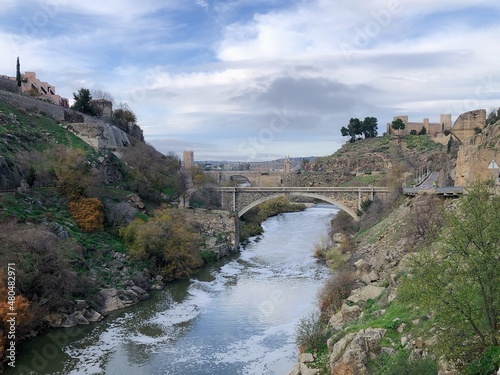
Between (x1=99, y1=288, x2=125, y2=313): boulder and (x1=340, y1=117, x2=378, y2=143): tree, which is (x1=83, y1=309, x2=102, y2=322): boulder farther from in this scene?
(x1=340, y1=117, x2=378, y2=143): tree

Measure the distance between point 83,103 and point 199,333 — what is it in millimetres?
33968

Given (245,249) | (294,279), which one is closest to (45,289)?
(294,279)

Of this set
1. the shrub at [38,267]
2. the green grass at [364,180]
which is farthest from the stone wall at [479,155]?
the green grass at [364,180]

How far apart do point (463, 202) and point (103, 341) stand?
522 inches

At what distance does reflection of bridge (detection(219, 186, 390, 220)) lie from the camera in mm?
35938

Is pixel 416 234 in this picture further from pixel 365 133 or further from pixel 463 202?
pixel 365 133

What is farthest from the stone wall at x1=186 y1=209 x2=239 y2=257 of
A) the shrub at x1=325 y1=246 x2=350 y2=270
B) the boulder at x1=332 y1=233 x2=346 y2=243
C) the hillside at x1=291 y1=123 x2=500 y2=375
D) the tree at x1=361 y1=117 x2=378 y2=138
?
the tree at x1=361 y1=117 x2=378 y2=138

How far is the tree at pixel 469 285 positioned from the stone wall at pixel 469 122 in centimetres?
3111

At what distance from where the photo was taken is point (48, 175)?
87.1 feet

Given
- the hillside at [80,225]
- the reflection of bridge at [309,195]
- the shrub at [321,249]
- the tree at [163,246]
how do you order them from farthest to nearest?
the reflection of bridge at [309,195]
the shrub at [321,249]
the tree at [163,246]
the hillside at [80,225]

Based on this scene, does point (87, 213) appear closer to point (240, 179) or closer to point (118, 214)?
point (118, 214)

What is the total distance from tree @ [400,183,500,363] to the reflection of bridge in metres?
28.3

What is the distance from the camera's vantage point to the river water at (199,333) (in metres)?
14.5

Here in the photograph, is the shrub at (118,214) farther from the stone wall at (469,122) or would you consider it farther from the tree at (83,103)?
the stone wall at (469,122)
